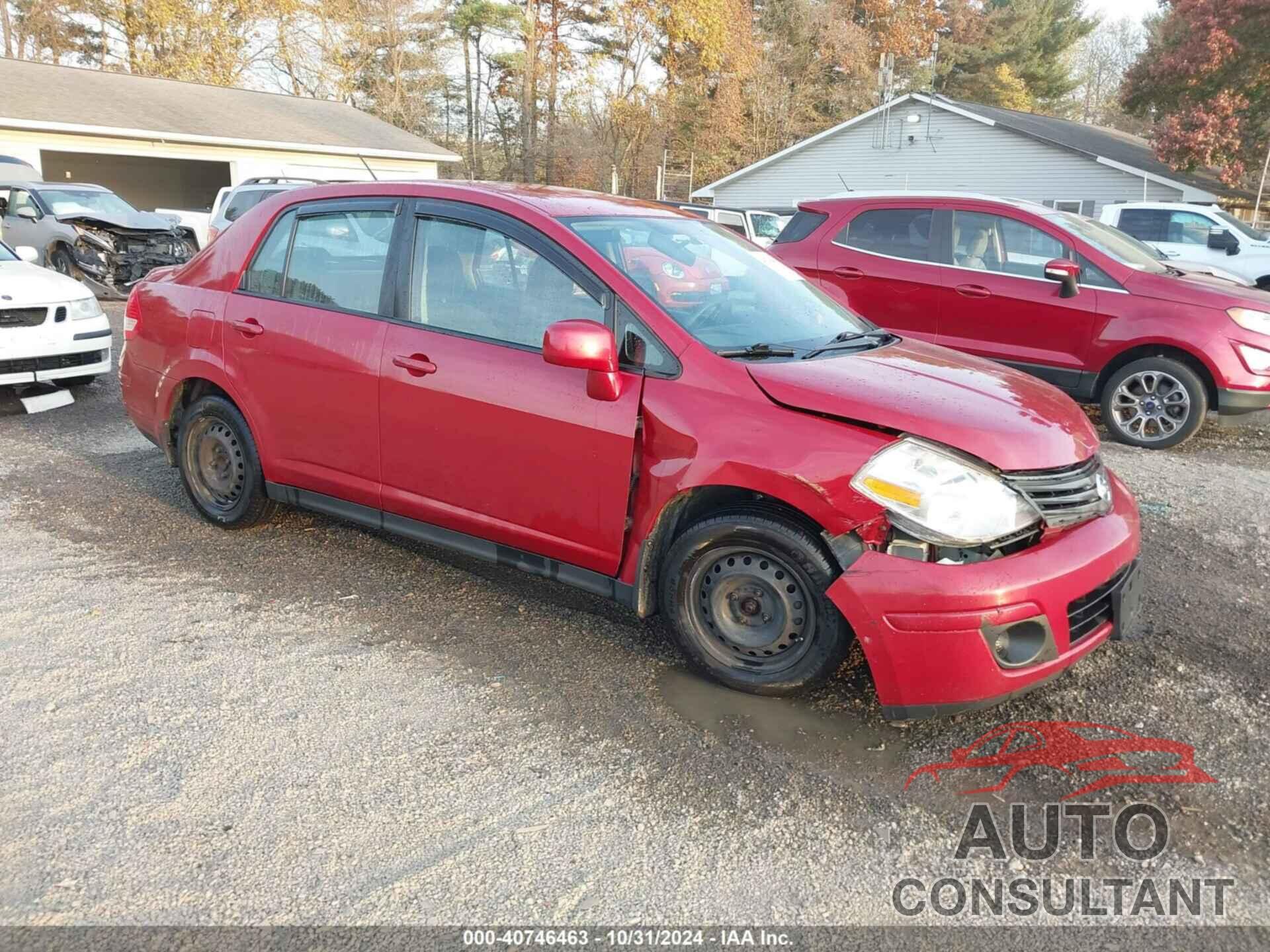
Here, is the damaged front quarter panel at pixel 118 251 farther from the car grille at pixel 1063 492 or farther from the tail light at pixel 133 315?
the car grille at pixel 1063 492

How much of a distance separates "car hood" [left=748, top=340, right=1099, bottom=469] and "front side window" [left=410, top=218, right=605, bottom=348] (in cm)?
84

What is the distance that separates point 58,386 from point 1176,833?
896 centimetres

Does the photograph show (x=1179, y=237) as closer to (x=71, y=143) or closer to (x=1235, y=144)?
(x=1235, y=144)

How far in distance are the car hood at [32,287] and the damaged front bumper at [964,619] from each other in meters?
7.17

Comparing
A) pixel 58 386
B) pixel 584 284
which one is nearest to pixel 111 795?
pixel 584 284

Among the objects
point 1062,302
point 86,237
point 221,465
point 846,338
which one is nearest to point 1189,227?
point 1062,302

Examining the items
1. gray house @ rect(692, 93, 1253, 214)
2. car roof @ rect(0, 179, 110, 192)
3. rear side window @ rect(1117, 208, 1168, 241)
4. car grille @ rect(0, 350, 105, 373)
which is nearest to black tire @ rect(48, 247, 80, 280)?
car roof @ rect(0, 179, 110, 192)

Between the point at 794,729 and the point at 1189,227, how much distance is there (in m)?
15.9

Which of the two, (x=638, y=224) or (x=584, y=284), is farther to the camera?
(x=638, y=224)

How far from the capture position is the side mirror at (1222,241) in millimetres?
15305

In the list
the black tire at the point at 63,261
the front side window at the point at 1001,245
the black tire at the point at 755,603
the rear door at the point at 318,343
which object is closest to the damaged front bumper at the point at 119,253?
the black tire at the point at 63,261

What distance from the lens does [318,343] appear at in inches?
173

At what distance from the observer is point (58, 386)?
8562 millimetres

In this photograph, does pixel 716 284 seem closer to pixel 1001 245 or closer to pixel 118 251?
pixel 1001 245
